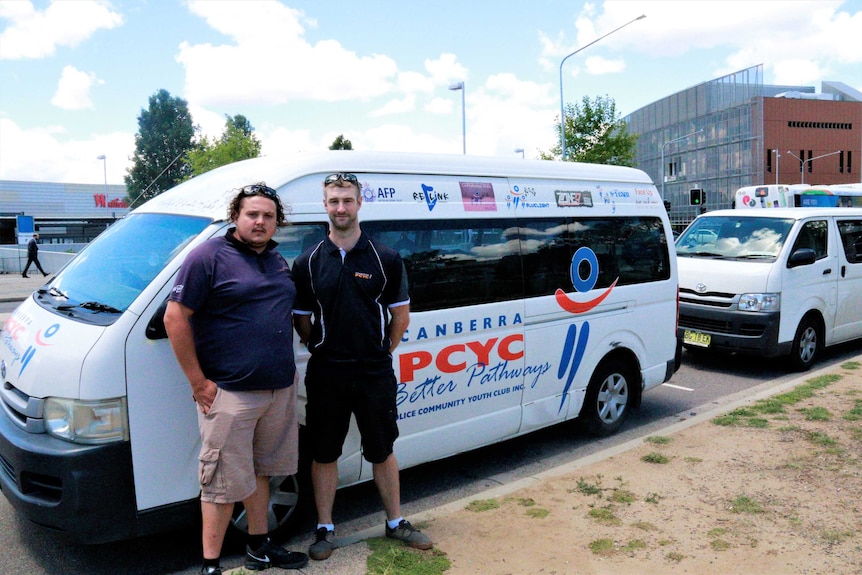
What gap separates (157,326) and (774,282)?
7.40m

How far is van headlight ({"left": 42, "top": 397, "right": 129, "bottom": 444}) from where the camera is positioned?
10.6 ft

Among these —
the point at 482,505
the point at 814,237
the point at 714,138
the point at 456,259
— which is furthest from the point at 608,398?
the point at 714,138

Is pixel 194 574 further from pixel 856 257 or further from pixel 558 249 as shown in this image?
pixel 856 257

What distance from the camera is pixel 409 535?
377cm

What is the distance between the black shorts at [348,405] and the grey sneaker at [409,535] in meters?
0.38

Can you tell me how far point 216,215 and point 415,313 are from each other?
1355 mm

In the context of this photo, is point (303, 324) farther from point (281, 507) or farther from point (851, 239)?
point (851, 239)

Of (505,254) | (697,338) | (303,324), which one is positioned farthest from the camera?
(697,338)

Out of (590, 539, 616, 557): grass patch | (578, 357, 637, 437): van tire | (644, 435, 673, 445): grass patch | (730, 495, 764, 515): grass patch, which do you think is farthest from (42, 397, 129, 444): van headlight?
(644, 435, 673, 445): grass patch

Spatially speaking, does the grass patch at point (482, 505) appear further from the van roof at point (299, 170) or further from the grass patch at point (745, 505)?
the van roof at point (299, 170)

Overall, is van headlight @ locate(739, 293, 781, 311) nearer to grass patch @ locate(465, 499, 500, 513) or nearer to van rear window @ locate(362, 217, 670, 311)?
van rear window @ locate(362, 217, 670, 311)

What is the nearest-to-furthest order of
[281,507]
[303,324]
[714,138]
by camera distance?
[303,324]
[281,507]
[714,138]

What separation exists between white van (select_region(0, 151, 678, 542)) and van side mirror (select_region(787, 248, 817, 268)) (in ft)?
9.58

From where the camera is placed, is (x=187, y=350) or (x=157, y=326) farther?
(x=157, y=326)
